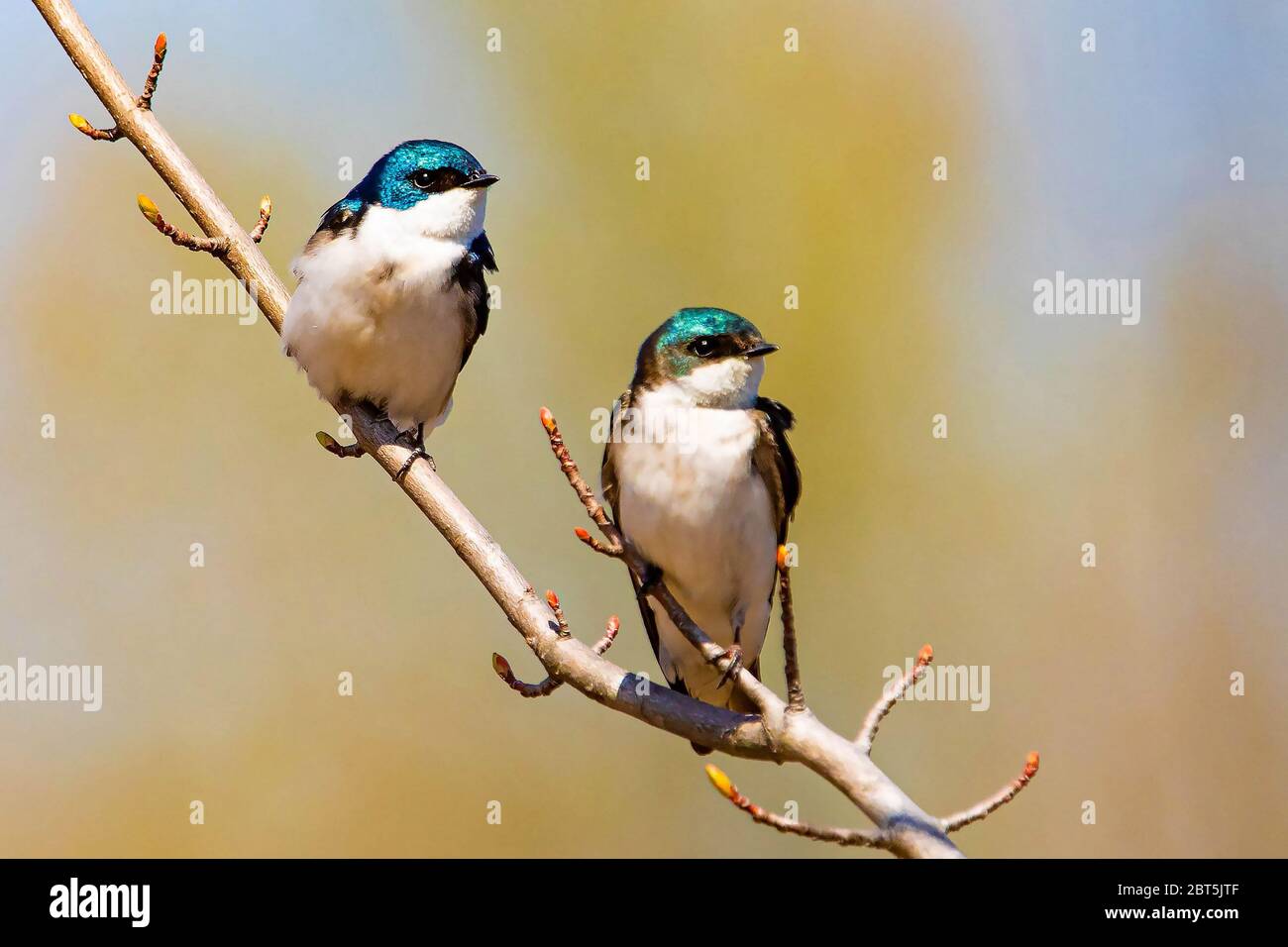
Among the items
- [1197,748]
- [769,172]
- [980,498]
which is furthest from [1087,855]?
[769,172]

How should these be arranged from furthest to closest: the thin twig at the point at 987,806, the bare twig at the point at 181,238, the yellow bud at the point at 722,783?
the bare twig at the point at 181,238, the yellow bud at the point at 722,783, the thin twig at the point at 987,806

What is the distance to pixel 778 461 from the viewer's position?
18.4 ft

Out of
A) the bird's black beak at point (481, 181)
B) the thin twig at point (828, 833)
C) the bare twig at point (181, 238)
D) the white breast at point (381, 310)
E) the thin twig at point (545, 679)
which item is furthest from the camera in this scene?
the bird's black beak at point (481, 181)

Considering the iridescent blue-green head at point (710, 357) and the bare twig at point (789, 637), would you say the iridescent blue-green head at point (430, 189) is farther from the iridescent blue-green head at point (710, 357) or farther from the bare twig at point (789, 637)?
the bare twig at point (789, 637)

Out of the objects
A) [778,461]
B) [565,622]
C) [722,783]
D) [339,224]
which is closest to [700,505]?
[778,461]

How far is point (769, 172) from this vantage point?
42.1ft

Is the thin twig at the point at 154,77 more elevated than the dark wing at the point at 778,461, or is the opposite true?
the thin twig at the point at 154,77

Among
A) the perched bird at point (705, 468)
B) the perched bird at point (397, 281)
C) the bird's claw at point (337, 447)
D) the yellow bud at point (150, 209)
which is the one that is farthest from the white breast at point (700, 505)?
the yellow bud at point (150, 209)

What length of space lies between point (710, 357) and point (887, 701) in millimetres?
2522

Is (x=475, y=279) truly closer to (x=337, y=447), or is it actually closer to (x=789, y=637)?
(x=337, y=447)

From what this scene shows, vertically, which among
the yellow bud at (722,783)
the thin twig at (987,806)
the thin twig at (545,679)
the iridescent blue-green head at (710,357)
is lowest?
the thin twig at (987,806)

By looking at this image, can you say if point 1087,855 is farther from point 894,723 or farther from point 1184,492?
point 1184,492

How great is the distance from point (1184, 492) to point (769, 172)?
502 centimetres

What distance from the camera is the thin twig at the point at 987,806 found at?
296 centimetres
